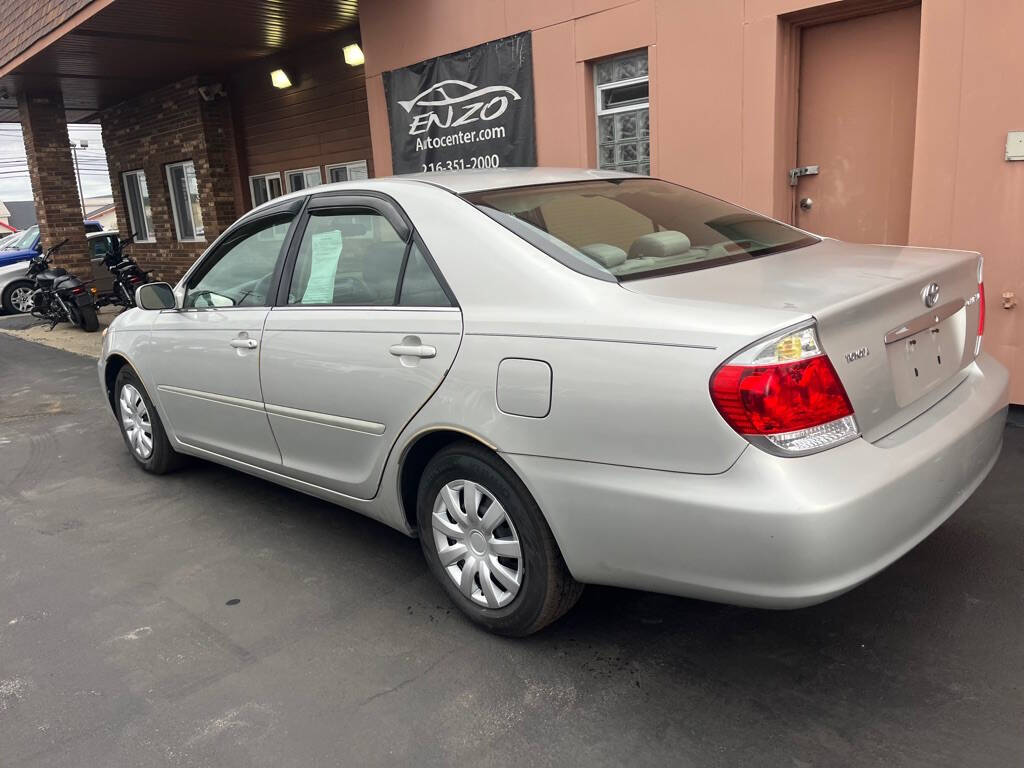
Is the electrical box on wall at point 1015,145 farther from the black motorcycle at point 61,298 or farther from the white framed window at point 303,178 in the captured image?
the black motorcycle at point 61,298

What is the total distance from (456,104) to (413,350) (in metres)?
5.62

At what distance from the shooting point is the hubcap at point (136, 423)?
499 centimetres

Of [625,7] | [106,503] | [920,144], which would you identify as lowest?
[106,503]

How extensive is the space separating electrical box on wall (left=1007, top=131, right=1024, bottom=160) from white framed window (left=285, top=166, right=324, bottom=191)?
30.4ft

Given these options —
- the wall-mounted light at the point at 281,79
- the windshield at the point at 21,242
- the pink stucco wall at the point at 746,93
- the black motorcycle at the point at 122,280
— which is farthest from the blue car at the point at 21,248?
the pink stucco wall at the point at 746,93

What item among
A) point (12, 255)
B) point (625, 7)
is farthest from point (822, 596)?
point (12, 255)

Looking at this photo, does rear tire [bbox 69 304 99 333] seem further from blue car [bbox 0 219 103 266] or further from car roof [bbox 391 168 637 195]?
car roof [bbox 391 168 637 195]

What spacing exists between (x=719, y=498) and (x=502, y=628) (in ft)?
3.56

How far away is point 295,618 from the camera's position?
3.28 metres

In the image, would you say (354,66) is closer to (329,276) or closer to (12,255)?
(329,276)

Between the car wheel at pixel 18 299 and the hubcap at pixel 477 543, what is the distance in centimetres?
1625

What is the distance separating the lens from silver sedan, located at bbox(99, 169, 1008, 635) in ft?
7.32

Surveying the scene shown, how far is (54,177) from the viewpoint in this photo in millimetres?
13703

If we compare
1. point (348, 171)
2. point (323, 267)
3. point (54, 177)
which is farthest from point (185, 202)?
point (323, 267)
